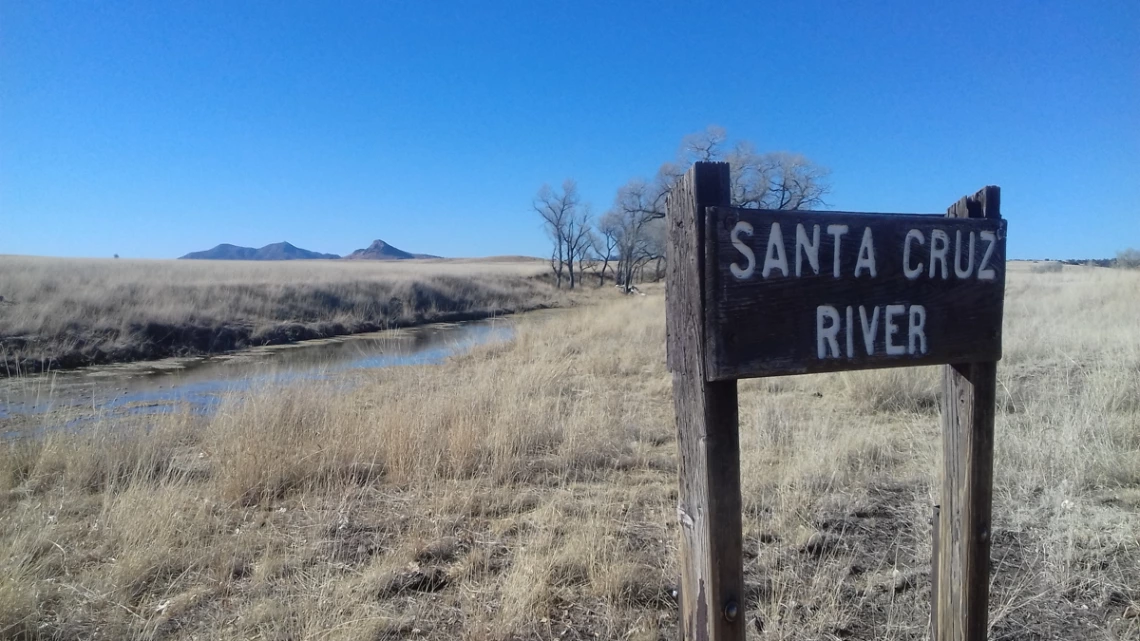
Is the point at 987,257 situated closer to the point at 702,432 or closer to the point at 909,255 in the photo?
the point at 909,255

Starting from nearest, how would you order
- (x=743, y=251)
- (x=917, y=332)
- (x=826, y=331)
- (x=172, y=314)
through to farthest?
(x=743, y=251) < (x=826, y=331) < (x=917, y=332) < (x=172, y=314)

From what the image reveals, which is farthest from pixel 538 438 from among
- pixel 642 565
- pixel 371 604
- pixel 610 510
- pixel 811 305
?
pixel 811 305

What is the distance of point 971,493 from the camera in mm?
1863

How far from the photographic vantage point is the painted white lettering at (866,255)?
1.57 meters

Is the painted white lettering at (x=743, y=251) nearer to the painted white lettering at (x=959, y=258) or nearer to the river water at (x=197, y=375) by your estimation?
the painted white lettering at (x=959, y=258)

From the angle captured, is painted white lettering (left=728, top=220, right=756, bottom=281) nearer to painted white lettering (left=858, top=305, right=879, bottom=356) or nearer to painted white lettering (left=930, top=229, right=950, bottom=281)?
painted white lettering (left=858, top=305, right=879, bottom=356)

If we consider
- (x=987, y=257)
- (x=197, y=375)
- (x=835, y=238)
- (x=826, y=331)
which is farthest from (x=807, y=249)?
(x=197, y=375)

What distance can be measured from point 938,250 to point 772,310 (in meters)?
0.57

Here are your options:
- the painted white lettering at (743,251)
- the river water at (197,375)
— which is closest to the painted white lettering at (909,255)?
the painted white lettering at (743,251)

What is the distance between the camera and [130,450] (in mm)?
4609

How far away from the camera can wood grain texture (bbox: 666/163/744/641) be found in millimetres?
1433

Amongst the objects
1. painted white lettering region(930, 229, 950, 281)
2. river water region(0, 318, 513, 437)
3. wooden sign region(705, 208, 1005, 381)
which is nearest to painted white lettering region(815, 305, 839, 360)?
wooden sign region(705, 208, 1005, 381)

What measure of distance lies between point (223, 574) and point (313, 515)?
31.3 inches

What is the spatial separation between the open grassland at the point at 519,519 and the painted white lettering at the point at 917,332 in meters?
1.26
